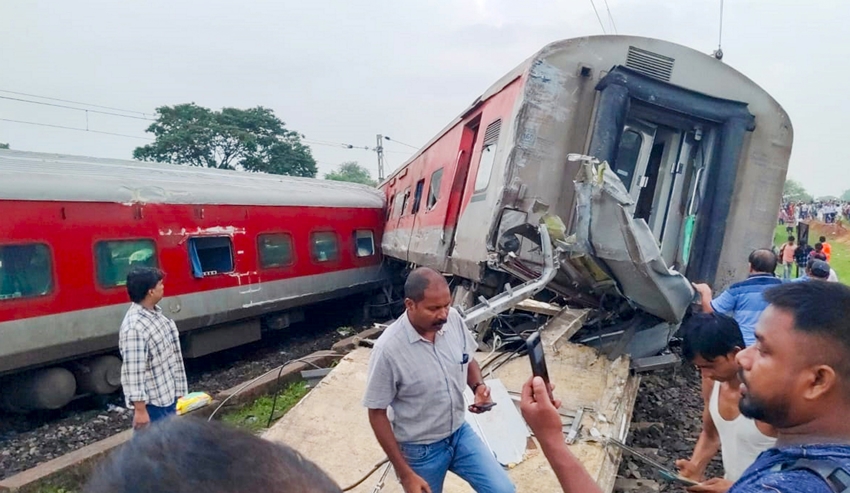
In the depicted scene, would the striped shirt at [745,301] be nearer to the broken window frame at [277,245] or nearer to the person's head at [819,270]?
the person's head at [819,270]

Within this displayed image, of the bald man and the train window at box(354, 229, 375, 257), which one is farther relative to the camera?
the train window at box(354, 229, 375, 257)

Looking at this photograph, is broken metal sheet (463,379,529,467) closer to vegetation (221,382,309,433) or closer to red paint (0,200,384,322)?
vegetation (221,382,309,433)

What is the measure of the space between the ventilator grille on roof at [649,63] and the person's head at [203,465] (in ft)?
17.7

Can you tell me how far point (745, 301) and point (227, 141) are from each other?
33279 millimetres

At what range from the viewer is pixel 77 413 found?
729 centimetres

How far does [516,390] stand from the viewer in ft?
16.3

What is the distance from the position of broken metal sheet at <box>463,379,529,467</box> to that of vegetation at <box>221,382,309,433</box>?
238 centimetres

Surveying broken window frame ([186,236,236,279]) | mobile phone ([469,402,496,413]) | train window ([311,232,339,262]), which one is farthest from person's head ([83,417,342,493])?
train window ([311,232,339,262])

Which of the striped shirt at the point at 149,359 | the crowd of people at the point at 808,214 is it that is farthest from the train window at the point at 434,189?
the crowd of people at the point at 808,214

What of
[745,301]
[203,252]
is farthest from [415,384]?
[203,252]

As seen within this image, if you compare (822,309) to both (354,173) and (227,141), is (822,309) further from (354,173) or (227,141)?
(354,173)

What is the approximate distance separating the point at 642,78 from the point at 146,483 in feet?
17.9

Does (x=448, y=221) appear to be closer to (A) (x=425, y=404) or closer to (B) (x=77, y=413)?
(A) (x=425, y=404)

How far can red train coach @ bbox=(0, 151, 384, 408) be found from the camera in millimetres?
6363
